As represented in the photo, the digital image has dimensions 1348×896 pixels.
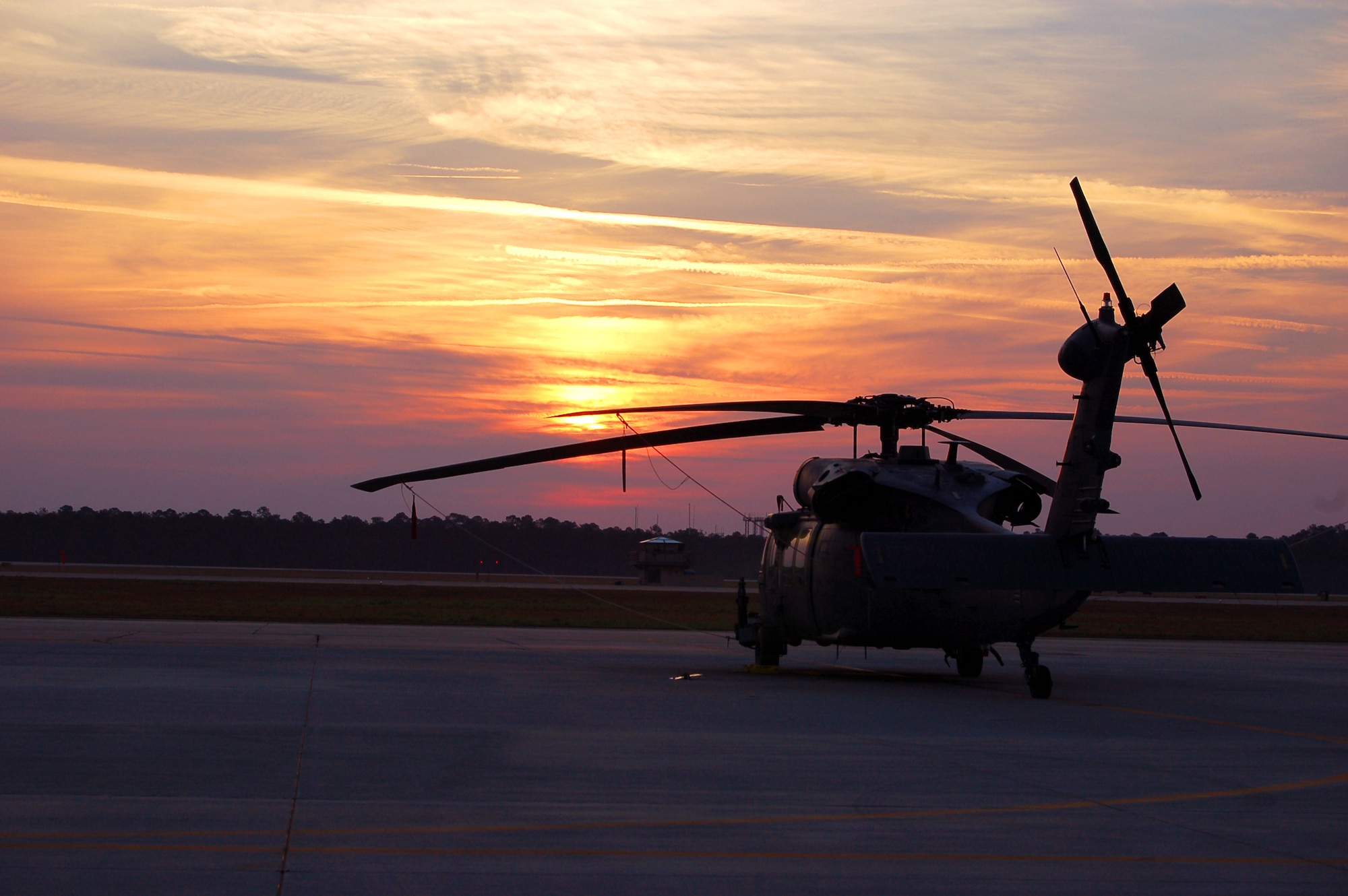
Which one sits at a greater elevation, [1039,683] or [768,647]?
[768,647]

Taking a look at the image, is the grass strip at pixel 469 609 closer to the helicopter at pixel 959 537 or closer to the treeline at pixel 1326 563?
the helicopter at pixel 959 537

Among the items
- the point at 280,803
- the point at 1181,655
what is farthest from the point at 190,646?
the point at 1181,655

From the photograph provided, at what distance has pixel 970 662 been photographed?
78.6 feet

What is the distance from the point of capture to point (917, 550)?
18.3m

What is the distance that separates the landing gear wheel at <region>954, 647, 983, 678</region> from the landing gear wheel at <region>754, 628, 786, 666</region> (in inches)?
128

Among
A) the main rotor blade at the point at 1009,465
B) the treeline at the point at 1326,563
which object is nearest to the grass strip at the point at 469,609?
the main rotor blade at the point at 1009,465

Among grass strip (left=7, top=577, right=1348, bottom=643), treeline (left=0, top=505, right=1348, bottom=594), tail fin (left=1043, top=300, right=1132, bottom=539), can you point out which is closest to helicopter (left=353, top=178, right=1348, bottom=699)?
tail fin (left=1043, top=300, right=1132, bottom=539)

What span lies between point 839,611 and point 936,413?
145 inches

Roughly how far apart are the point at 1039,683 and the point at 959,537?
10.1 feet

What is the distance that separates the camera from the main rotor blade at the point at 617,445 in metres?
22.2

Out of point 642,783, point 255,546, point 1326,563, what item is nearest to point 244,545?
point 255,546

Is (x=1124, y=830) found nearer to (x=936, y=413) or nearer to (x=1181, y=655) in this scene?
(x=936, y=413)

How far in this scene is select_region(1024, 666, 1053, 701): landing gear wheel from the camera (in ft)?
65.8

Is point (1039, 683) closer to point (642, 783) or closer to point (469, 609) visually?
point (642, 783)
